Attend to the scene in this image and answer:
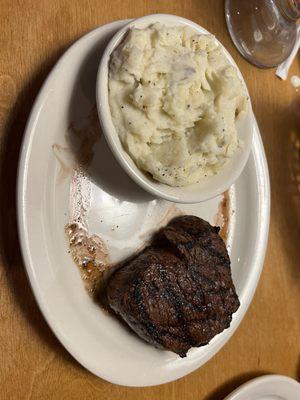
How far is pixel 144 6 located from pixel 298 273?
3.95 ft

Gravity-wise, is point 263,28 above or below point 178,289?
above

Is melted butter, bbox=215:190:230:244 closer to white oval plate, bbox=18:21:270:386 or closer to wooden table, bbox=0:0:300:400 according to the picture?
white oval plate, bbox=18:21:270:386

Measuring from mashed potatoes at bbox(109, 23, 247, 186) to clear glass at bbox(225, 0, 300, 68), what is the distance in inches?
22.5

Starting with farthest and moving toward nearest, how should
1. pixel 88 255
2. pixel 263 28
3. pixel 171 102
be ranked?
pixel 263 28, pixel 88 255, pixel 171 102

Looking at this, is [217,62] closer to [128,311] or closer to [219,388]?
[128,311]

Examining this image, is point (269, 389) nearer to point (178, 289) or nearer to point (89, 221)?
point (178, 289)

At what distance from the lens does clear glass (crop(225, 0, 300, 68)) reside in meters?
2.01

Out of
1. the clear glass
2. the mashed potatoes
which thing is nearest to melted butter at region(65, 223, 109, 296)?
the mashed potatoes

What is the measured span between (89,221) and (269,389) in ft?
3.12

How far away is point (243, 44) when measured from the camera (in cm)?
200

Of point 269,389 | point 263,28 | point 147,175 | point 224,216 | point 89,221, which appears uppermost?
point 263,28

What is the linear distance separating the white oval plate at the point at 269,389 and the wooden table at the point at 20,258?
0.07 metres

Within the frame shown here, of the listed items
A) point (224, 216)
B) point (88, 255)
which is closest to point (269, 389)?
point (224, 216)

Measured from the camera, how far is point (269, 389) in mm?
1891
